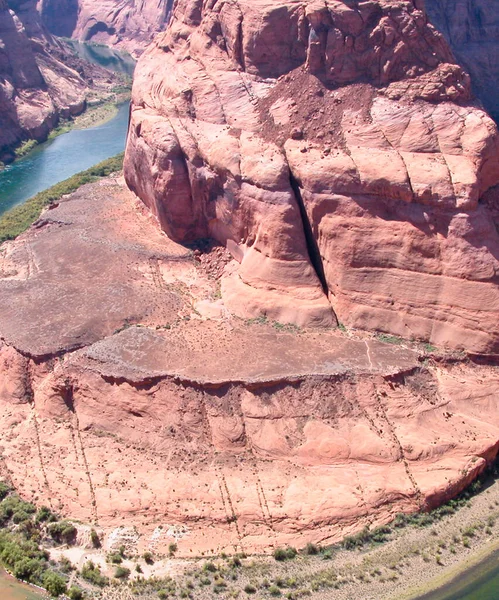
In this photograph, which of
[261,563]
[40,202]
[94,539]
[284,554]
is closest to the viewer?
[261,563]

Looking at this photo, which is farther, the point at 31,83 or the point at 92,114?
the point at 92,114

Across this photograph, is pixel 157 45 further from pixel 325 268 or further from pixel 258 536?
pixel 258 536

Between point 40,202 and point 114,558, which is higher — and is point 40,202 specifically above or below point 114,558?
below

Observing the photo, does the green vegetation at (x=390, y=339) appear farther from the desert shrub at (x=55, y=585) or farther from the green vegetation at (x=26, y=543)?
the desert shrub at (x=55, y=585)

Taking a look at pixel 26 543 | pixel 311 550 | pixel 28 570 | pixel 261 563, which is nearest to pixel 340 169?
pixel 311 550

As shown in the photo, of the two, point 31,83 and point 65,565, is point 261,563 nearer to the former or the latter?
point 65,565

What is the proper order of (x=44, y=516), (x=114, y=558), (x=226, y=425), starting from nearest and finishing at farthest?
1. (x=114, y=558)
2. (x=44, y=516)
3. (x=226, y=425)

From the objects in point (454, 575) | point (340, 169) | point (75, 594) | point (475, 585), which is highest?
point (340, 169)

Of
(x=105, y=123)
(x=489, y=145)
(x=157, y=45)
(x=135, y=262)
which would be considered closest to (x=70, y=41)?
(x=105, y=123)
